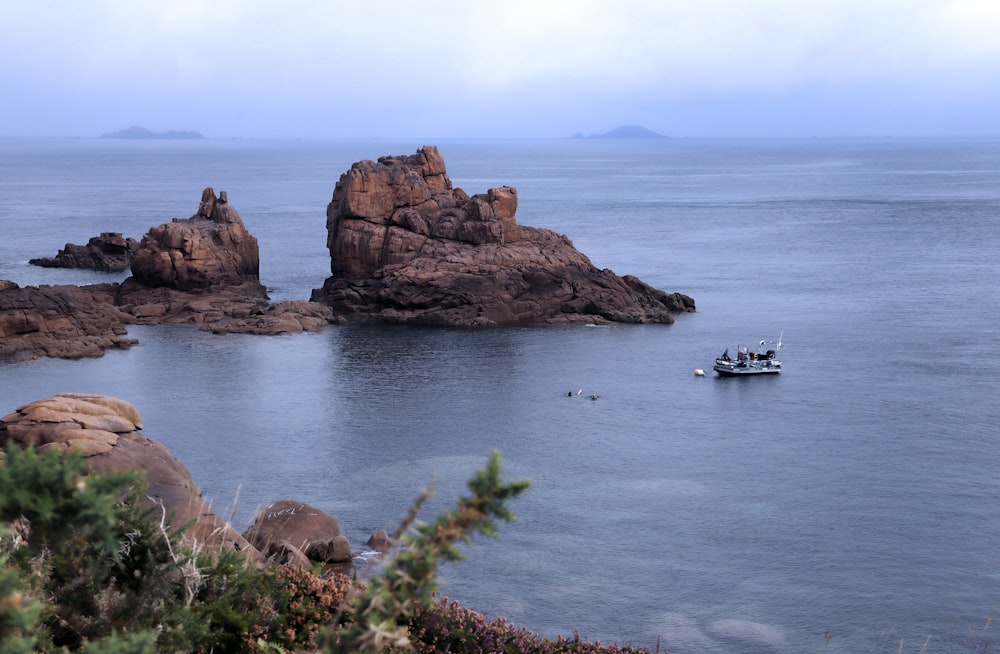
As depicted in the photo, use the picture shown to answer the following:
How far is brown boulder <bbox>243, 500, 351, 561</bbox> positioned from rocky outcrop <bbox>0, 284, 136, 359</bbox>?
35336mm

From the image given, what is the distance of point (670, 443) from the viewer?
49.2 m

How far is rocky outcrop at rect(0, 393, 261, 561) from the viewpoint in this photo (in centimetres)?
2495

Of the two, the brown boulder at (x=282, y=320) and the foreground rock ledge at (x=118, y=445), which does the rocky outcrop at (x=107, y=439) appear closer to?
the foreground rock ledge at (x=118, y=445)

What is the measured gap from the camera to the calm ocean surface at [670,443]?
32125mm

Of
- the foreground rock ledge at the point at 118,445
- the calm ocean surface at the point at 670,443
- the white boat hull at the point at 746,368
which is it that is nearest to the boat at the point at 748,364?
the white boat hull at the point at 746,368

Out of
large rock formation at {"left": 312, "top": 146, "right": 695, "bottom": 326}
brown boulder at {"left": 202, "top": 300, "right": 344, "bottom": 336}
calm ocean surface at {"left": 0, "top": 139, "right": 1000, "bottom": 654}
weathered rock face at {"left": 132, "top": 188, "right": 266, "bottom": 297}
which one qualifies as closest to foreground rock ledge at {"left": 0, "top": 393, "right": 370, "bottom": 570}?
calm ocean surface at {"left": 0, "top": 139, "right": 1000, "bottom": 654}

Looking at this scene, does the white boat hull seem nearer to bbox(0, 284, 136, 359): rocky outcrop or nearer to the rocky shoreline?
the rocky shoreline

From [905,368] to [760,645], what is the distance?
1471 inches

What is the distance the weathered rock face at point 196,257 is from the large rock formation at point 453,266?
247 inches

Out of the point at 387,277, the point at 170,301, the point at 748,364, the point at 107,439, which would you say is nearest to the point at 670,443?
the point at 748,364

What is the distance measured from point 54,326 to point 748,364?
39952 millimetres

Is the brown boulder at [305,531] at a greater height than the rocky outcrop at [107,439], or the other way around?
the rocky outcrop at [107,439]

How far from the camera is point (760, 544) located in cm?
3647

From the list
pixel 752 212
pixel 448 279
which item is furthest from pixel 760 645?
pixel 752 212
